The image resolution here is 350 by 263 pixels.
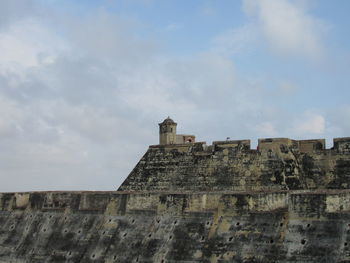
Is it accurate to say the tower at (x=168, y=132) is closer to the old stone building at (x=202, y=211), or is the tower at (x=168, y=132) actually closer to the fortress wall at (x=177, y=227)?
the old stone building at (x=202, y=211)

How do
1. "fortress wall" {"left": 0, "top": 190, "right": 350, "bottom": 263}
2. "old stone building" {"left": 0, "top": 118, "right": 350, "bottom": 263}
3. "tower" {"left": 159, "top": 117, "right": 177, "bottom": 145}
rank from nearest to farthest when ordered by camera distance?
"fortress wall" {"left": 0, "top": 190, "right": 350, "bottom": 263} → "old stone building" {"left": 0, "top": 118, "right": 350, "bottom": 263} → "tower" {"left": 159, "top": 117, "right": 177, "bottom": 145}

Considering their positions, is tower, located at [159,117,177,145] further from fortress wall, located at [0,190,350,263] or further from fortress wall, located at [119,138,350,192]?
fortress wall, located at [0,190,350,263]

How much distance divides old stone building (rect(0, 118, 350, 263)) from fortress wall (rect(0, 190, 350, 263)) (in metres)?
0.04

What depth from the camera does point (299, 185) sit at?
26000 mm

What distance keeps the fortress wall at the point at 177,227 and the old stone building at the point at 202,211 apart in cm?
4

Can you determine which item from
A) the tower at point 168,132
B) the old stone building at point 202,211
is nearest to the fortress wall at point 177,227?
the old stone building at point 202,211

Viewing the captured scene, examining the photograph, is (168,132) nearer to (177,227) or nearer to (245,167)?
(245,167)

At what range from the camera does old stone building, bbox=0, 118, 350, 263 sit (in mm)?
19891

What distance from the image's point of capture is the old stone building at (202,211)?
19.9m

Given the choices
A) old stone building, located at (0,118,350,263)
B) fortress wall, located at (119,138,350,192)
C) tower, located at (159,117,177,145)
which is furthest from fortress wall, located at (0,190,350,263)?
tower, located at (159,117,177,145)

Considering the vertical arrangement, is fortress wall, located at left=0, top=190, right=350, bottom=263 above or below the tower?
below

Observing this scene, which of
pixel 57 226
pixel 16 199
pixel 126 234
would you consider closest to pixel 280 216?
pixel 126 234

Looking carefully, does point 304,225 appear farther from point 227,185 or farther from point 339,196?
point 227,185

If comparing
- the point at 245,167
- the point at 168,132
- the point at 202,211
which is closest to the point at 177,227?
the point at 202,211
